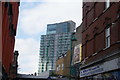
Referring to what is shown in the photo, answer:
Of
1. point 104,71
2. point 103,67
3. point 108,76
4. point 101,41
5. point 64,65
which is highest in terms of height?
point 101,41

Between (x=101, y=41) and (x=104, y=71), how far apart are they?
123 inches

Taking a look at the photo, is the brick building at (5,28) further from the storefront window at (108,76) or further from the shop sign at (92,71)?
the storefront window at (108,76)

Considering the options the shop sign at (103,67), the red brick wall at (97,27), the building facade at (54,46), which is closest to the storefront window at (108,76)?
the shop sign at (103,67)

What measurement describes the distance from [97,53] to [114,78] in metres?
5.40

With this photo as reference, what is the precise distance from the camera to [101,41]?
26.1 meters

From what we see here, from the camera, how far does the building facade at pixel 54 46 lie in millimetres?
99438

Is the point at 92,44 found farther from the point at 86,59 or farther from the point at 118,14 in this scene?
the point at 118,14

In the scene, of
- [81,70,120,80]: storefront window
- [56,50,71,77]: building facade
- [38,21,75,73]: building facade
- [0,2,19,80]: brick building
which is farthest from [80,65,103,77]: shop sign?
[38,21,75,73]: building facade

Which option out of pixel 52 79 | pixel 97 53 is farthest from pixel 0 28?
pixel 52 79

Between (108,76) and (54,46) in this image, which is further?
(54,46)

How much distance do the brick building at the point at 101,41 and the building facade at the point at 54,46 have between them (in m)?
60.3

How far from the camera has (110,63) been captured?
73.7 feet

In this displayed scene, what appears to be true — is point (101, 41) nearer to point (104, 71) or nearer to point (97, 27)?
point (97, 27)

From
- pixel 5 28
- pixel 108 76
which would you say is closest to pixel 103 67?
pixel 108 76
